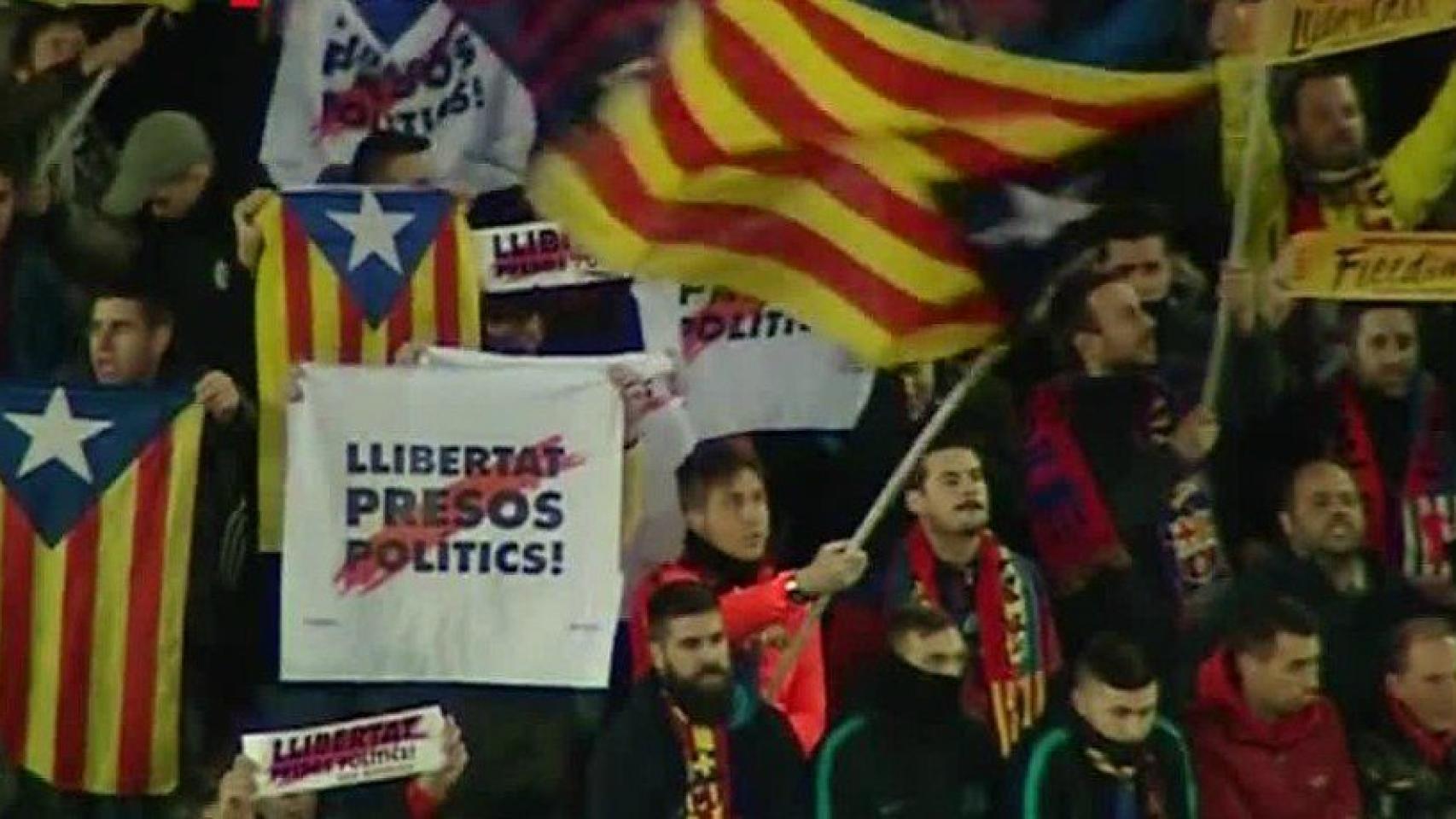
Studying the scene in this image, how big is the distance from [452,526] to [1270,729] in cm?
108

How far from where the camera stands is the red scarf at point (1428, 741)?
337 centimetres

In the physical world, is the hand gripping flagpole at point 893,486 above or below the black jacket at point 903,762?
above

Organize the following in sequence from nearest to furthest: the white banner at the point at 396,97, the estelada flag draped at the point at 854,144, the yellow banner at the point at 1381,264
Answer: the estelada flag draped at the point at 854,144
the yellow banner at the point at 1381,264
the white banner at the point at 396,97

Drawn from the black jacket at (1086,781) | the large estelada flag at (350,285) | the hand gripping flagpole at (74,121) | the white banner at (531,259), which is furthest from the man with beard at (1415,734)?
the hand gripping flagpole at (74,121)

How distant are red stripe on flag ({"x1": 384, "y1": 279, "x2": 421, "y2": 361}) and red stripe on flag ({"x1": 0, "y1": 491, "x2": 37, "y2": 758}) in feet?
1.78

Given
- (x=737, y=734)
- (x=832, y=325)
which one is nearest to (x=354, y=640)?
(x=737, y=734)

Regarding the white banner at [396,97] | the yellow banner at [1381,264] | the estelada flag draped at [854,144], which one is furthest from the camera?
the white banner at [396,97]

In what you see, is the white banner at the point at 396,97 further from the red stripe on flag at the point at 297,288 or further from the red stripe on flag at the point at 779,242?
the red stripe on flag at the point at 779,242

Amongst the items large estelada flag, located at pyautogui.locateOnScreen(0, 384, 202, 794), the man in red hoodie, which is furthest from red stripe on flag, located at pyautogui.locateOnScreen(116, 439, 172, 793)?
the man in red hoodie

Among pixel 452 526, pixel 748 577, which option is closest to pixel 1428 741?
pixel 748 577

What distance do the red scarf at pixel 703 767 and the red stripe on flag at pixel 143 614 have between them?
66 centimetres

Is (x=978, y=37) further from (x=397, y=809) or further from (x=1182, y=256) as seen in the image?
(x=397, y=809)

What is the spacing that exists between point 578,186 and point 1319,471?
102 centimetres

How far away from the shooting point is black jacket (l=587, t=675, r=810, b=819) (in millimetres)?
3318
